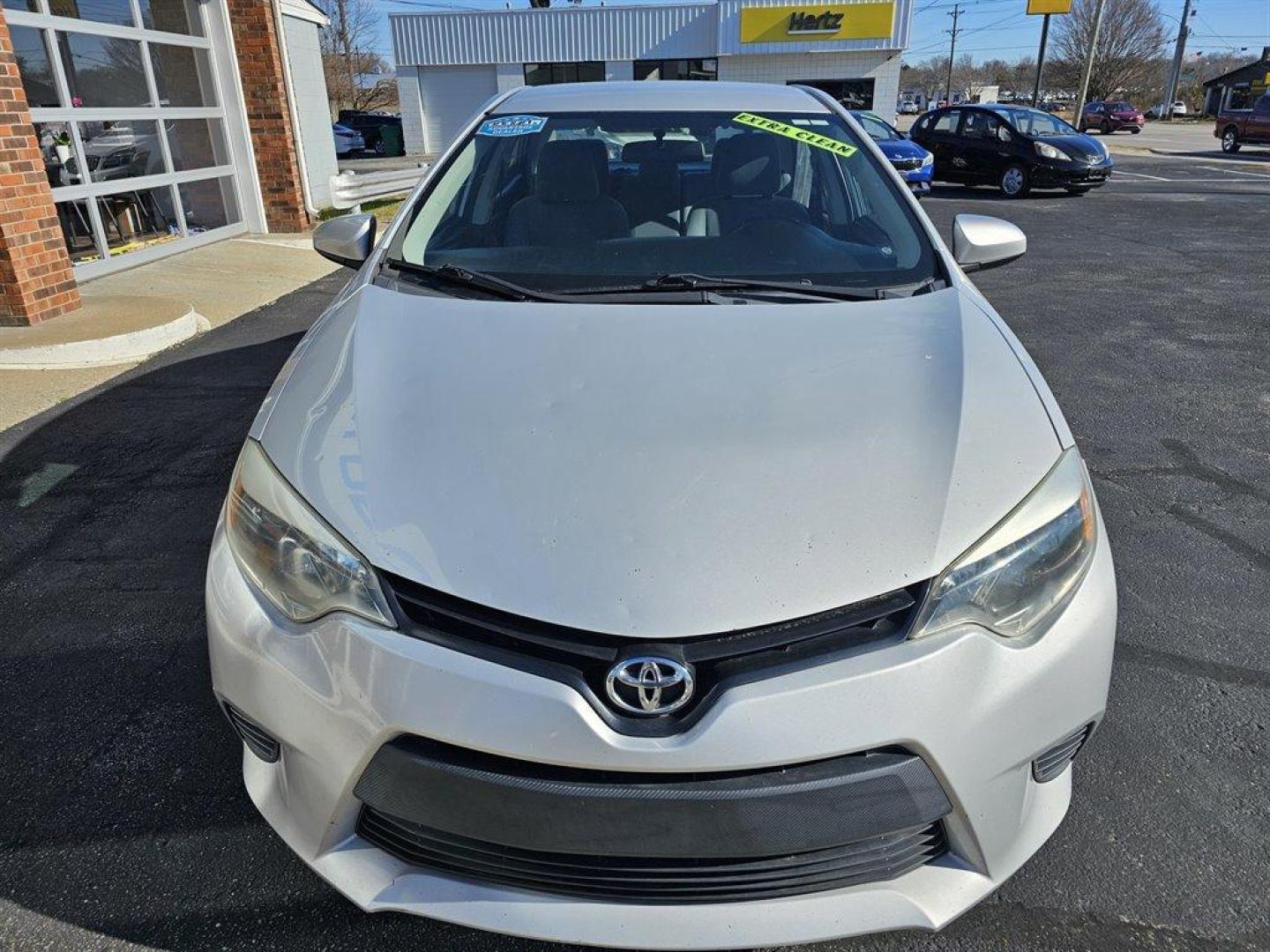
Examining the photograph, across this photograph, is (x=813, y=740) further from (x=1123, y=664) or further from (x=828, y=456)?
(x=1123, y=664)

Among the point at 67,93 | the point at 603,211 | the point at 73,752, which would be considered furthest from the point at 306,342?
the point at 67,93

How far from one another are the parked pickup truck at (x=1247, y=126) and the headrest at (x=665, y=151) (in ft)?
103

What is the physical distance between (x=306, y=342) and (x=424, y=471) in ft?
2.92

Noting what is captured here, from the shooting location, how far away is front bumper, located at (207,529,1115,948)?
1.43 m

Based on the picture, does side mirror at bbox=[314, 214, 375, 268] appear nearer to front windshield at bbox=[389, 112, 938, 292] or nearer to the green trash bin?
front windshield at bbox=[389, 112, 938, 292]

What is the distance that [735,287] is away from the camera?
2.46 m

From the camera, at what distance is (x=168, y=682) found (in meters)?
2.66

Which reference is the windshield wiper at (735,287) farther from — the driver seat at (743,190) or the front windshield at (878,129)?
the front windshield at (878,129)

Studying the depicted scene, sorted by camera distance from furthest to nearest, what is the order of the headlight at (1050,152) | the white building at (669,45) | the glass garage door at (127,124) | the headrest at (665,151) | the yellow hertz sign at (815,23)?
the white building at (669,45) < the yellow hertz sign at (815,23) < the headlight at (1050,152) < the glass garage door at (127,124) < the headrest at (665,151)

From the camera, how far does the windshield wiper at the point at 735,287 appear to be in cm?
242

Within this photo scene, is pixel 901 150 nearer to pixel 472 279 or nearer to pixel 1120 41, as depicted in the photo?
pixel 472 279

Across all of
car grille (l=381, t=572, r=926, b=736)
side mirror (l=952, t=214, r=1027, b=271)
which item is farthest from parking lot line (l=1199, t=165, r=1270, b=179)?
car grille (l=381, t=572, r=926, b=736)

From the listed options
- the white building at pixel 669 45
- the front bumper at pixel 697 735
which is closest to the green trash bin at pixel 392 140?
the white building at pixel 669 45

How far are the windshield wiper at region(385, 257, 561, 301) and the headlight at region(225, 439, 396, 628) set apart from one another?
864 millimetres
